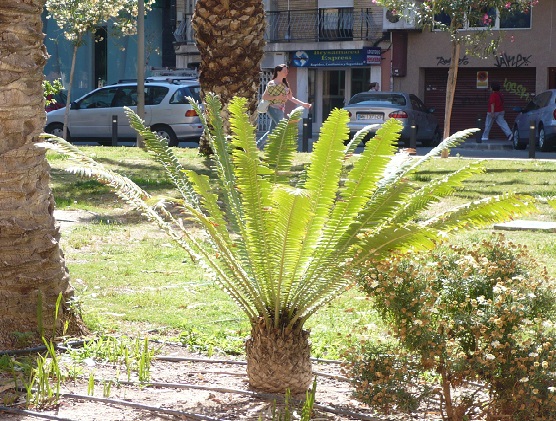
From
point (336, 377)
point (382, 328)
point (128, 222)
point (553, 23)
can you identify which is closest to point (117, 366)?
point (336, 377)

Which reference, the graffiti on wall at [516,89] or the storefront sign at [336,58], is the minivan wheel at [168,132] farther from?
the graffiti on wall at [516,89]

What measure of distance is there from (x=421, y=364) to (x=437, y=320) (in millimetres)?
206

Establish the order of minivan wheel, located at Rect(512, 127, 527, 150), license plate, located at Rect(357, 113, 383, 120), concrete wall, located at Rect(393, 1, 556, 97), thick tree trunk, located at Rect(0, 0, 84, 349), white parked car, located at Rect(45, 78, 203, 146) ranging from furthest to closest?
concrete wall, located at Rect(393, 1, 556, 97) → minivan wheel, located at Rect(512, 127, 527, 150) → license plate, located at Rect(357, 113, 383, 120) → white parked car, located at Rect(45, 78, 203, 146) → thick tree trunk, located at Rect(0, 0, 84, 349)

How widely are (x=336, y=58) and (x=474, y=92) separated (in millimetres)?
5625

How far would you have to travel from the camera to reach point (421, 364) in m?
4.17

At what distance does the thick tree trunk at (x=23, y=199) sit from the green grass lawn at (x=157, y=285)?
0.52m

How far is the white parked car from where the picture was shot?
23906 mm

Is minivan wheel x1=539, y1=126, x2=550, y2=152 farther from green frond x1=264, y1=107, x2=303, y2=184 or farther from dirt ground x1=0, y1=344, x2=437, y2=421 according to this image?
green frond x1=264, y1=107, x2=303, y2=184

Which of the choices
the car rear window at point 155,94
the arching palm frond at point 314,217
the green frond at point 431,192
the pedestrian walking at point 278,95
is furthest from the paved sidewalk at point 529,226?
the car rear window at point 155,94

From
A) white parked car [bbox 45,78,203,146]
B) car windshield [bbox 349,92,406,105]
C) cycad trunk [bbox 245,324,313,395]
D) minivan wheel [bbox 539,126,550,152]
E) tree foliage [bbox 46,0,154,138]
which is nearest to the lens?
cycad trunk [bbox 245,324,313,395]

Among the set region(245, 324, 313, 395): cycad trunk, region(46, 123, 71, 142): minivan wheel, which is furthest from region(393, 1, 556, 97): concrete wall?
region(245, 324, 313, 395): cycad trunk

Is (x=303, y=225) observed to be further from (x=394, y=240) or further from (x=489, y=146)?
(x=489, y=146)

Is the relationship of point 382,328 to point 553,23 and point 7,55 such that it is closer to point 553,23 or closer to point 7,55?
point 7,55

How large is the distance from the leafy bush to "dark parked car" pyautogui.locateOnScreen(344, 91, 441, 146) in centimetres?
2044
